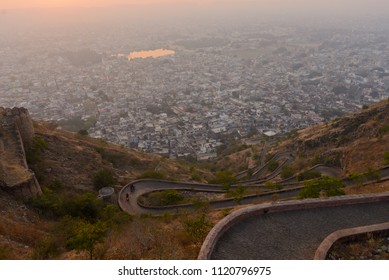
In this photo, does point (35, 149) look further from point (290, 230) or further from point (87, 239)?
point (290, 230)

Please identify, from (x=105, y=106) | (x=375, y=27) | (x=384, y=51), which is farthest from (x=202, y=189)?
(x=375, y=27)

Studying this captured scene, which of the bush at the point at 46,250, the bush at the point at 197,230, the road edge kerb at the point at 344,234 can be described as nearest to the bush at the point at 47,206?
the bush at the point at 46,250

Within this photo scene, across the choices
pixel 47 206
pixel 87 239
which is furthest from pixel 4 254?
pixel 47 206

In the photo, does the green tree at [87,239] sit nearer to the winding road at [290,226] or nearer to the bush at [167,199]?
the winding road at [290,226]

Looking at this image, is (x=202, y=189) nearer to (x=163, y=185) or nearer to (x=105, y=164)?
(x=163, y=185)

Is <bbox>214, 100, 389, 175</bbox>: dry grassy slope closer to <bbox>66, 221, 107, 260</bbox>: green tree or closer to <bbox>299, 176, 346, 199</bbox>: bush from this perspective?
<bbox>299, 176, 346, 199</bbox>: bush

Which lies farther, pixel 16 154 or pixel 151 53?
pixel 151 53

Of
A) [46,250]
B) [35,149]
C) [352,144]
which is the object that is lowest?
[352,144]
